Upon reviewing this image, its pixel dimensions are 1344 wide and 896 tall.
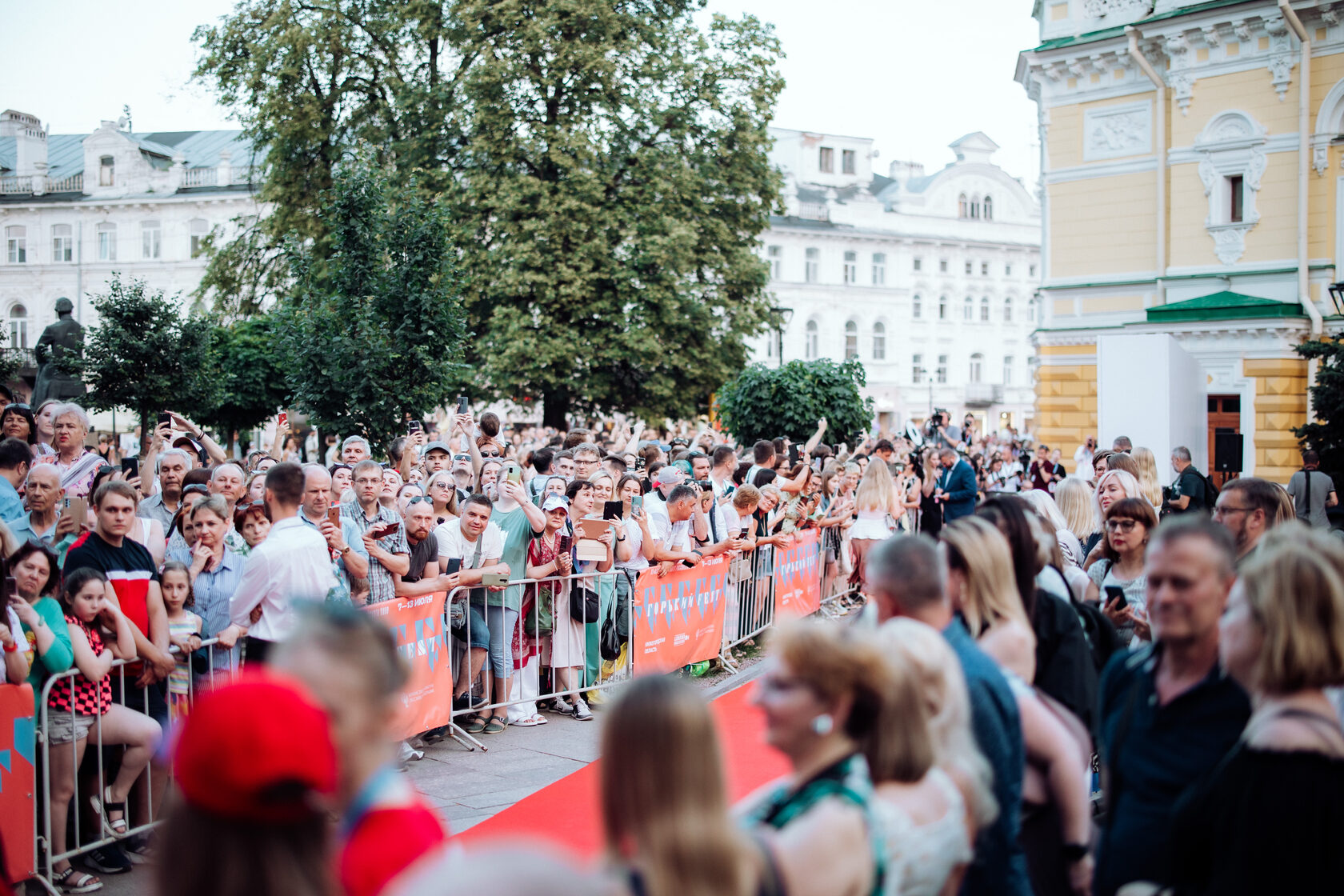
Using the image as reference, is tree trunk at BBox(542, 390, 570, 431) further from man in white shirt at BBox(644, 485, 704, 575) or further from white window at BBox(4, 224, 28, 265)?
white window at BBox(4, 224, 28, 265)

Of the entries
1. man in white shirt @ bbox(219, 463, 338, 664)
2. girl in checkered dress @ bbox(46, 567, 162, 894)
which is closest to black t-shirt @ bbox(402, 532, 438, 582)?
man in white shirt @ bbox(219, 463, 338, 664)

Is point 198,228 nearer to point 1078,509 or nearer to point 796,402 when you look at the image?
point 796,402

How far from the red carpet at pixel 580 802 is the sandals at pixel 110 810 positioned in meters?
1.80

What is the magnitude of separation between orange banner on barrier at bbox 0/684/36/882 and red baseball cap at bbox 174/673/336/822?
13.1 feet

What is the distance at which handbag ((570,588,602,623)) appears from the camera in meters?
9.15

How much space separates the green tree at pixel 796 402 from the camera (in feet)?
62.2

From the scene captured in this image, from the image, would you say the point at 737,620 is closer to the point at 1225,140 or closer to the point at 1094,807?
the point at 1094,807

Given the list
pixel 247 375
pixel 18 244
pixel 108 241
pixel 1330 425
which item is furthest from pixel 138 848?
pixel 18 244

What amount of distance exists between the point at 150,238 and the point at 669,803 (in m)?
Answer: 61.6

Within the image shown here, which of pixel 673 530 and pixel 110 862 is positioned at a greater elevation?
pixel 673 530

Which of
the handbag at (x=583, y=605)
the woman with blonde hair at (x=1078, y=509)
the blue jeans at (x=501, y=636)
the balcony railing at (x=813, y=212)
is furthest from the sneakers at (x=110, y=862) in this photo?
the balcony railing at (x=813, y=212)

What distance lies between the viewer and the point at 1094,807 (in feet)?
21.8

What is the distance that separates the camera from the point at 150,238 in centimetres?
5659

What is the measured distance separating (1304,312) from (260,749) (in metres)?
25.3
